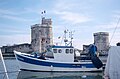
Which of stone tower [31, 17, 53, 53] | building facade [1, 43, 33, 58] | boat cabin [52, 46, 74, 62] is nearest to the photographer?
boat cabin [52, 46, 74, 62]

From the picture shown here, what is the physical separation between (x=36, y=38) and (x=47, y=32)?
20.3 ft

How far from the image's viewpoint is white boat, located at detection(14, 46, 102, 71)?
32.0 meters

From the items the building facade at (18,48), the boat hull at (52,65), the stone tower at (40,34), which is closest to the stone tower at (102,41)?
the stone tower at (40,34)

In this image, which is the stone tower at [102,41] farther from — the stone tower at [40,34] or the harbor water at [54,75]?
the harbor water at [54,75]

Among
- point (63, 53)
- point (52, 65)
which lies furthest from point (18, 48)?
point (63, 53)

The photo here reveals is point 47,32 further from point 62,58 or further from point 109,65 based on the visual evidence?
point 109,65

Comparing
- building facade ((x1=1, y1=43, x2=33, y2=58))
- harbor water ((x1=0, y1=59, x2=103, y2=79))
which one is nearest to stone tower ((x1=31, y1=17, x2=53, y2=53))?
building facade ((x1=1, y1=43, x2=33, y2=58))

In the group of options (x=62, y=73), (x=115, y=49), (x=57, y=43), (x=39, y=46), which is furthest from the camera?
(x=39, y=46)

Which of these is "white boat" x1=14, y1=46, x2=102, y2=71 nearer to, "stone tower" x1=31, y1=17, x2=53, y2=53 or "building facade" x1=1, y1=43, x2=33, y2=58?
"stone tower" x1=31, y1=17, x2=53, y2=53

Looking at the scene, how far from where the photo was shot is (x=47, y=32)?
4631 inches

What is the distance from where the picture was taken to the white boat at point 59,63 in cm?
3200

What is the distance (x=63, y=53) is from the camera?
106ft

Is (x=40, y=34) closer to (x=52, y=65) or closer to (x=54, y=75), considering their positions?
(x=52, y=65)

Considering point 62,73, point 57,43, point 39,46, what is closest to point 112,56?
point 62,73
